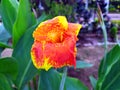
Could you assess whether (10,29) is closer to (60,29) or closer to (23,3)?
(23,3)

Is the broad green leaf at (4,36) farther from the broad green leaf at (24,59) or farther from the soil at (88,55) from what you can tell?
the soil at (88,55)

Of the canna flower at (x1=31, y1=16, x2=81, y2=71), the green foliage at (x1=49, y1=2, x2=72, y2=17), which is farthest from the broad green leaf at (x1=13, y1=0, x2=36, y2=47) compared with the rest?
the green foliage at (x1=49, y1=2, x2=72, y2=17)

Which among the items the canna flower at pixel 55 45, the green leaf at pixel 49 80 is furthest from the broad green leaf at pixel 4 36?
the canna flower at pixel 55 45

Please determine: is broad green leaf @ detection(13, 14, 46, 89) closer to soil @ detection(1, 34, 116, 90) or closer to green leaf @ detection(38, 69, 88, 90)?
green leaf @ detection(38, 69, 88, 90)

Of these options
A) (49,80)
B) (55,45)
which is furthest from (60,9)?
(55,45)

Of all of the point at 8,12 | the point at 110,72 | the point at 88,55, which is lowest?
the point at 88,55

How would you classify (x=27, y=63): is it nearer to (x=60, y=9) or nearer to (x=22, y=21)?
(x=22, y=21)
